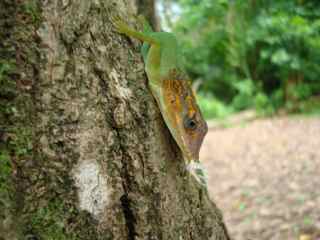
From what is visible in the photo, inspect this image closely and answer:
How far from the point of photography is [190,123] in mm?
1591

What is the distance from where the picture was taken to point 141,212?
4.75 feet

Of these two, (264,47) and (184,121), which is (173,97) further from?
(264,47)

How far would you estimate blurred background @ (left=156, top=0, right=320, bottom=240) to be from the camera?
5574 millimetres

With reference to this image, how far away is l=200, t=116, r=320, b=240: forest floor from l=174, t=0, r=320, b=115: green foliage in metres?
2.09

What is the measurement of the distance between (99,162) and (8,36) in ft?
1.52

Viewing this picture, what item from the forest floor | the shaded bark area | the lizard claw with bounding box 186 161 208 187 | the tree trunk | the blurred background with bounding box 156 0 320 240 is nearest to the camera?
the tree trunk

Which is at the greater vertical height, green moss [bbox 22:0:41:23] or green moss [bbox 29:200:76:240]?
green moss [bbox 22:0:41:23]

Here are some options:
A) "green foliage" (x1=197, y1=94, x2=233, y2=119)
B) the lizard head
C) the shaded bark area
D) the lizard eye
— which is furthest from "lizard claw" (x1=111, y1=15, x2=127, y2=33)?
"green foliage" (x1=197, y1=94, x2=233, y2=119)

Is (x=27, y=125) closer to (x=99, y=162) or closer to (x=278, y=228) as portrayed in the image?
(x=99, y=162)

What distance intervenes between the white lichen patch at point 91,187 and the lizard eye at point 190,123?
39 centimetres

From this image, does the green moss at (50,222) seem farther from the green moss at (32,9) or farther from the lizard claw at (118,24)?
the lizard claw at (118,24)

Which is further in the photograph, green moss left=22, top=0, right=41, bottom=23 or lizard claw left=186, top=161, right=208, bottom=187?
lizard claw left=186, top=161, right=208, bottom=187

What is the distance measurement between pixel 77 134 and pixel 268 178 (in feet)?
20.2

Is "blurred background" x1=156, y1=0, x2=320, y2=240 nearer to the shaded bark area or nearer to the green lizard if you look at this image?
the shaded bark area
